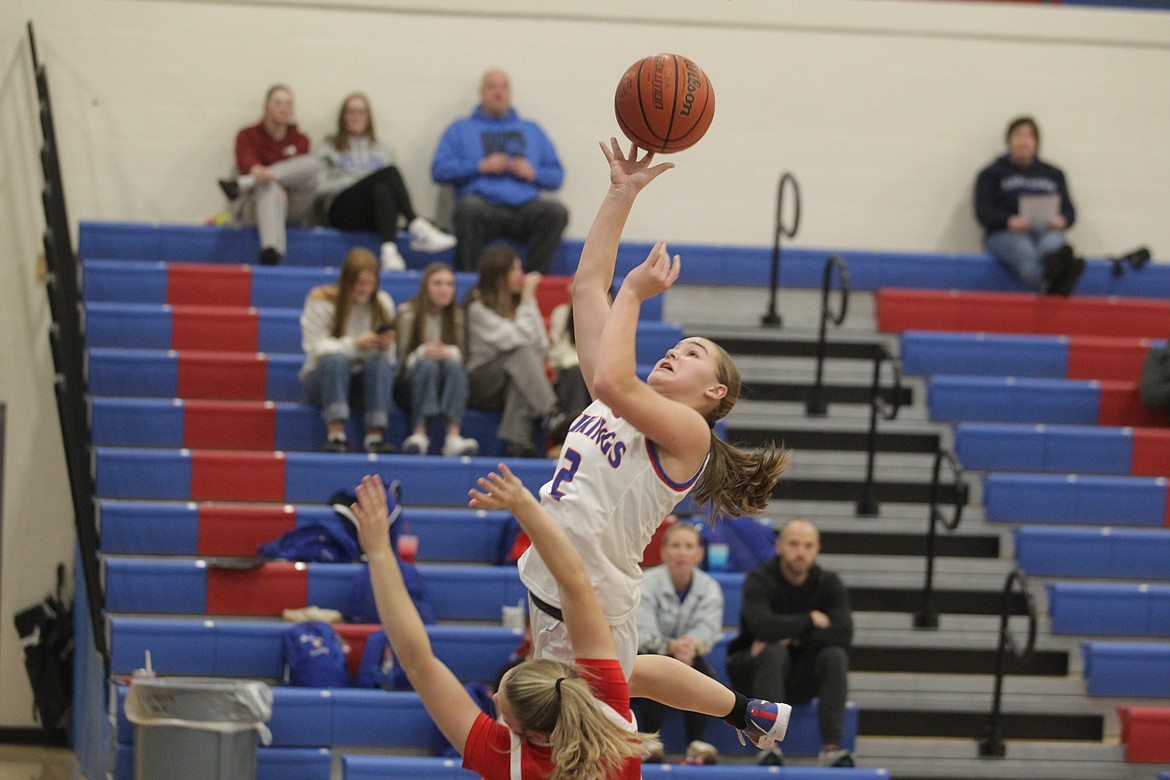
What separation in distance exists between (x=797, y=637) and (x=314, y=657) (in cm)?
190

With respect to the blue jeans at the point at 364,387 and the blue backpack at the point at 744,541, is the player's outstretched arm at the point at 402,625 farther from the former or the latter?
the blue jeans at the point at 364,387

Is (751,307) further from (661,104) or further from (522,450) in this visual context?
(661,104)

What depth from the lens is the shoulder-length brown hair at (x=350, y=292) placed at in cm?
717

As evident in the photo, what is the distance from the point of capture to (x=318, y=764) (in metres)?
5.65

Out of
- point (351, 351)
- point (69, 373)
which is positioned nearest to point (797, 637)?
point (351, 351)

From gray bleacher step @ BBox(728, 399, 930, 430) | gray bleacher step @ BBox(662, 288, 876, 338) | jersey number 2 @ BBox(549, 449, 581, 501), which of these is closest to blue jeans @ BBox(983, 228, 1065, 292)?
gray bleacher step @ BBox(662, 288, 876, 338)

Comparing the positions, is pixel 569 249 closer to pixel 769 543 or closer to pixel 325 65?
pixel 325 65

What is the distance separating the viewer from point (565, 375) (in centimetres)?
729

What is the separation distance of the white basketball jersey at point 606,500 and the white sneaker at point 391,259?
15.5 ft

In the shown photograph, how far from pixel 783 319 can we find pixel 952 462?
2087 mm

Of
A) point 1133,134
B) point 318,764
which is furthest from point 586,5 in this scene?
point 318,764

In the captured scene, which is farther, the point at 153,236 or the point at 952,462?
the point at 153,236

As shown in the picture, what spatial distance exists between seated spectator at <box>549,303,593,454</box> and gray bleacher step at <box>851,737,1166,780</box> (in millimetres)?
1862

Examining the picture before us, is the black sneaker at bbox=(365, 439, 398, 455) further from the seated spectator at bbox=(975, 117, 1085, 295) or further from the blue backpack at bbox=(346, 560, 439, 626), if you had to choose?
the seated spectator at bbox=(975, 117, 1085, 295)
